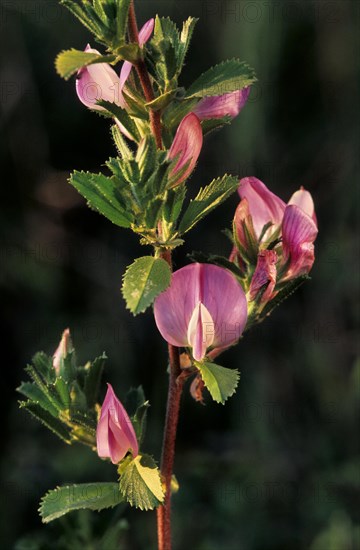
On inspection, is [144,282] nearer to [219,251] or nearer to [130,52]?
[130,52]

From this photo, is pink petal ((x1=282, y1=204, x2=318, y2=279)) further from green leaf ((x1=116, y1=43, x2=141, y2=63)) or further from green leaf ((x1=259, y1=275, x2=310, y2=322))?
green leaf ((x1=116, y1=43, x2=141, y2=63))

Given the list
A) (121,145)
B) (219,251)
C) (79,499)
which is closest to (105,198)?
(121,145)

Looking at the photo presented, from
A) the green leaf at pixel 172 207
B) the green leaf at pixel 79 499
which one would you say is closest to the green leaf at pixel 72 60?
the green leaf at pixel 172 207

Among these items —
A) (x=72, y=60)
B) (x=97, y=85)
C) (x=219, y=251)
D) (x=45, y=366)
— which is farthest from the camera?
(x=219, y=251)

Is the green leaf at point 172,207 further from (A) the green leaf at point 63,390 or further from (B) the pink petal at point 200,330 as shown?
(A) the green leaf at point 63,390

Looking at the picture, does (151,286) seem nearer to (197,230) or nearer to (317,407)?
(317,407)

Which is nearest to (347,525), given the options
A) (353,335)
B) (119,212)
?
(353,335)
